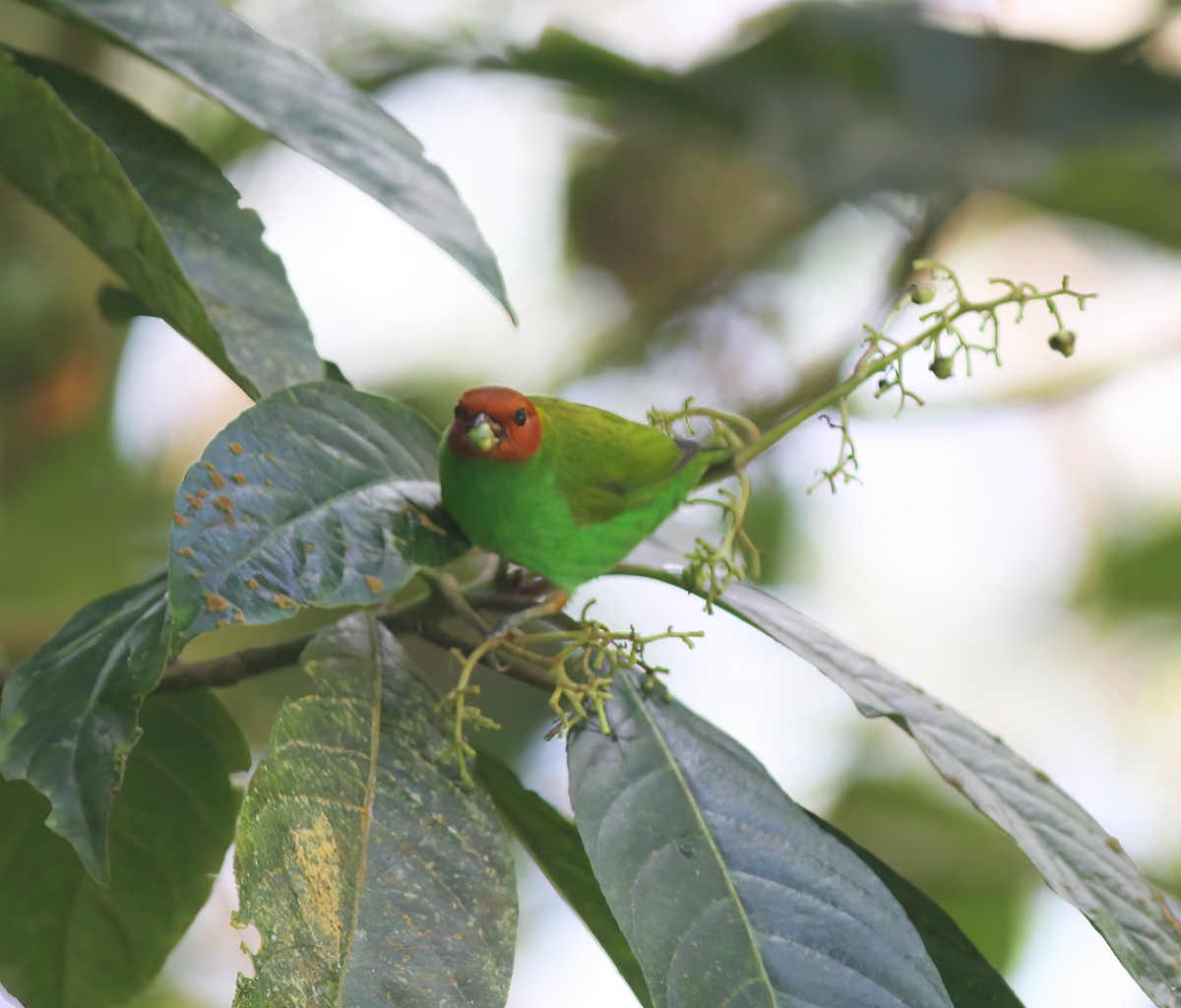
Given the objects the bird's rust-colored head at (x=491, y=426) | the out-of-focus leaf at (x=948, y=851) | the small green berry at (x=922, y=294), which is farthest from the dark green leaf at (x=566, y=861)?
the out-of-focus leaf at (x=948, y=851)

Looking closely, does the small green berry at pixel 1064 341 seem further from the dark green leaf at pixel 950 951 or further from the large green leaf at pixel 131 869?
the large green leaf at pixel 131 869

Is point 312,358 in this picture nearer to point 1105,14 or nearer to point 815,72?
point 815,72

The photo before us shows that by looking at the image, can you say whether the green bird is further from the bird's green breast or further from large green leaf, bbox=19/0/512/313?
large green leaf, bbox=19/0/512/313

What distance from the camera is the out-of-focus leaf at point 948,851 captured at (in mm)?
2648

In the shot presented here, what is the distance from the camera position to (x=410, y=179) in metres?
1.35

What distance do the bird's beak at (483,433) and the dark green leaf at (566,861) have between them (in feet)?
1.11

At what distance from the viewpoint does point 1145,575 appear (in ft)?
9.90

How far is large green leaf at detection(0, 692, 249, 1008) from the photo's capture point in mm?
1343

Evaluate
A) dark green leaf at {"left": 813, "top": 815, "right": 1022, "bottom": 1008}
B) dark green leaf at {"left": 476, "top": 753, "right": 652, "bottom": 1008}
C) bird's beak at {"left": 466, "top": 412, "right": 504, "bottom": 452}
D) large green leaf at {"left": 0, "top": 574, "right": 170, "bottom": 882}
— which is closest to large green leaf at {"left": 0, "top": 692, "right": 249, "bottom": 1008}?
large green leaf at {"left": 0, "top": 574, "right": 170, "bottom": 882}

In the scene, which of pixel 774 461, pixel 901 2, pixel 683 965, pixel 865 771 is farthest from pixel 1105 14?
pixel 683 965

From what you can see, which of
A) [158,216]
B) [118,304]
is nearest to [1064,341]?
[158,216]

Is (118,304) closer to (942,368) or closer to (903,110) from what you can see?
(942,368)

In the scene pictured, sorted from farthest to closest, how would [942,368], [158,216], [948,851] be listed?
[948,851] → [158,216] → [942,368]

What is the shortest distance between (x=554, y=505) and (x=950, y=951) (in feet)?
2.04
